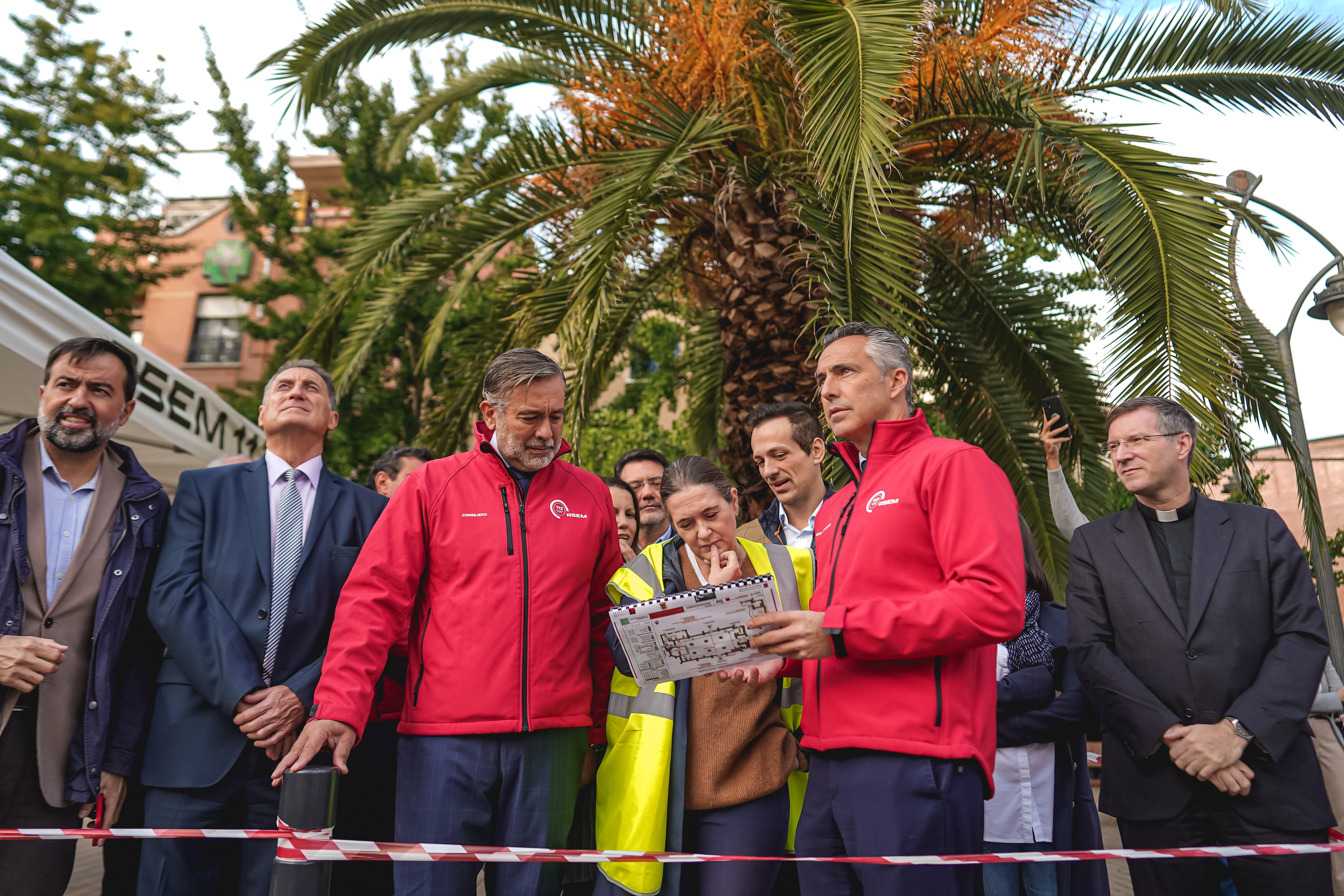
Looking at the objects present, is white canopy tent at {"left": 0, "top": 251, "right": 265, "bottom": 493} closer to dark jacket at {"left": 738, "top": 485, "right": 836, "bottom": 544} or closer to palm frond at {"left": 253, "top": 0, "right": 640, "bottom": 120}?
palm frond at {"left": 253, "top": 0, "right": 640, "bottom": 120}

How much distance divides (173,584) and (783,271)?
14.7ft

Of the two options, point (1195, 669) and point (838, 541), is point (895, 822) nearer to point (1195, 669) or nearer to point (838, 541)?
point (838, 541)

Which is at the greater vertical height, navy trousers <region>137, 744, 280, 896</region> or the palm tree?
the palm tree

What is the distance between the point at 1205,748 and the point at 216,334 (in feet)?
78.0

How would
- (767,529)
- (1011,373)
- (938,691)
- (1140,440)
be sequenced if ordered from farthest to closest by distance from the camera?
1. (1011,373)
2. (767,529)
3. (1140,440)
4. (938,691)

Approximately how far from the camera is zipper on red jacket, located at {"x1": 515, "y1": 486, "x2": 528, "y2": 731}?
9.18 feet

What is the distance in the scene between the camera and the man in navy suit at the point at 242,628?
9.29 feet

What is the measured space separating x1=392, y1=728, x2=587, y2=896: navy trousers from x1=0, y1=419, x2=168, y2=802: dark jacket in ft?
2.93

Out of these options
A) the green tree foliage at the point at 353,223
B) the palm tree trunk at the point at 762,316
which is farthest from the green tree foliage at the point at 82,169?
the palm tree trunk at the point at 762,316

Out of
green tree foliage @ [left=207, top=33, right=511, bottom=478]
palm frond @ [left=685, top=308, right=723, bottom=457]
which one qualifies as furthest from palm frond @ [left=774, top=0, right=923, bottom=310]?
green tree foliage @ [left=207, top=33, right=511, bottom=478]

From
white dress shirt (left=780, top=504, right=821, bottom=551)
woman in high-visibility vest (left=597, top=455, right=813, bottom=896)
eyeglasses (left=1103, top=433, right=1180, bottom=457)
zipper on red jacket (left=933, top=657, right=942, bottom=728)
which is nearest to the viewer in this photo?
zipper on red jacket (left=933, top=657, right=942, bottom=728)

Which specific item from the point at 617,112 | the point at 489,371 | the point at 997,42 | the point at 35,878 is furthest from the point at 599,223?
the point at 35,878

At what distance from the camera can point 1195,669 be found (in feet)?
9.64

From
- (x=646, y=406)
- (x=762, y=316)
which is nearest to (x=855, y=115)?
(x=762, y=316)
